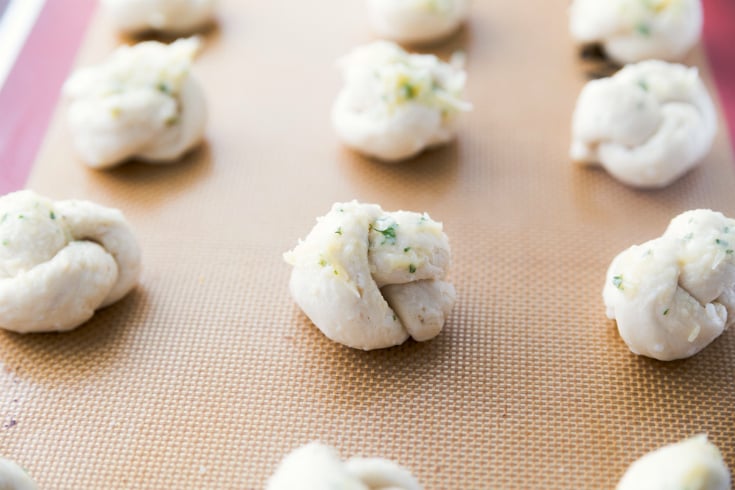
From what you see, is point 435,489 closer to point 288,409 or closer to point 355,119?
point 288,409

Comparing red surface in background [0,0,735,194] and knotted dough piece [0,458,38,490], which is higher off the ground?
red surface in background [0,0,735,194]

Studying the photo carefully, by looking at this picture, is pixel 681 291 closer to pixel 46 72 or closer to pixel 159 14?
pixel 159 14

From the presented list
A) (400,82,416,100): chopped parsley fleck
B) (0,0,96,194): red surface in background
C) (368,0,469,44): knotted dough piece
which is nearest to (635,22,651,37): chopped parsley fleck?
(368,0,469,44): knotted dough piece

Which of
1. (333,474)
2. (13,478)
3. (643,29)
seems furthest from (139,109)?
(643,29)

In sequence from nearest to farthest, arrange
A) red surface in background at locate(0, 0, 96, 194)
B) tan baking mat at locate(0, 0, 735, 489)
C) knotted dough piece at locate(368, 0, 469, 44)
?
tan baking mat at locate(0, 0, 735, 489), red surface in background at locate(0, 0, 96, 194), knotted dough piece at locate(368, 0, 469, 44)

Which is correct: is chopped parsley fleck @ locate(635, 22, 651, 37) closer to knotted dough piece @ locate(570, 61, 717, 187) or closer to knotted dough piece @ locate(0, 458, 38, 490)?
knotted dough piece @ locate(570, 61, 717, 187)

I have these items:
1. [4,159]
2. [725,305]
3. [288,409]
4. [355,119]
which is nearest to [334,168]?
[355,119]
